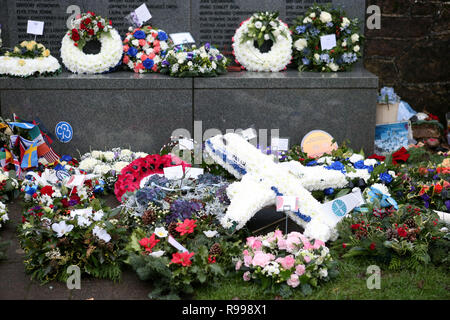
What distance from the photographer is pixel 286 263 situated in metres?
3.54

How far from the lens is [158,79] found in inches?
242

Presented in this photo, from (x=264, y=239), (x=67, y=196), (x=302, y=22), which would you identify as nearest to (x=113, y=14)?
(x=302, y=22)

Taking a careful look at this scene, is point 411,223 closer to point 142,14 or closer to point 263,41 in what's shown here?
point 263,41

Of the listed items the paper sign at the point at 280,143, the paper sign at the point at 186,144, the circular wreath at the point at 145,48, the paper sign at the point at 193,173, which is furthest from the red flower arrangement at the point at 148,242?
the circular wreath at the point at 145,48

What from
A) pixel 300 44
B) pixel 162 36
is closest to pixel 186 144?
pixel 162 36

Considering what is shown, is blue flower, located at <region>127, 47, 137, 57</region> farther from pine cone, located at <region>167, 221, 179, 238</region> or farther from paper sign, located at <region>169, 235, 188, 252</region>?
paper sign, located at <region>169, 235, 188, 252</region>

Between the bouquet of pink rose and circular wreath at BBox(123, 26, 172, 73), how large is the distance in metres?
3.41

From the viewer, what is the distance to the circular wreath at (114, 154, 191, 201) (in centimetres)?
500

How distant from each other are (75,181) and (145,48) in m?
2.45

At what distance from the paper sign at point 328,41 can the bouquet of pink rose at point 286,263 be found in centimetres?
354

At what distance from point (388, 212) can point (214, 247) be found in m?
1.45

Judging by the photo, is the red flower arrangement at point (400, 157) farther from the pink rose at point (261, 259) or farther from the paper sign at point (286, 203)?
the pink rose at point (261, 259)

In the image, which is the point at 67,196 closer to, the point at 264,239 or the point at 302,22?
the point at 264,239

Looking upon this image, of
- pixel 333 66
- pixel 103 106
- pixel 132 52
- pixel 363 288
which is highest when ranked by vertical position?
pixel 132 52
